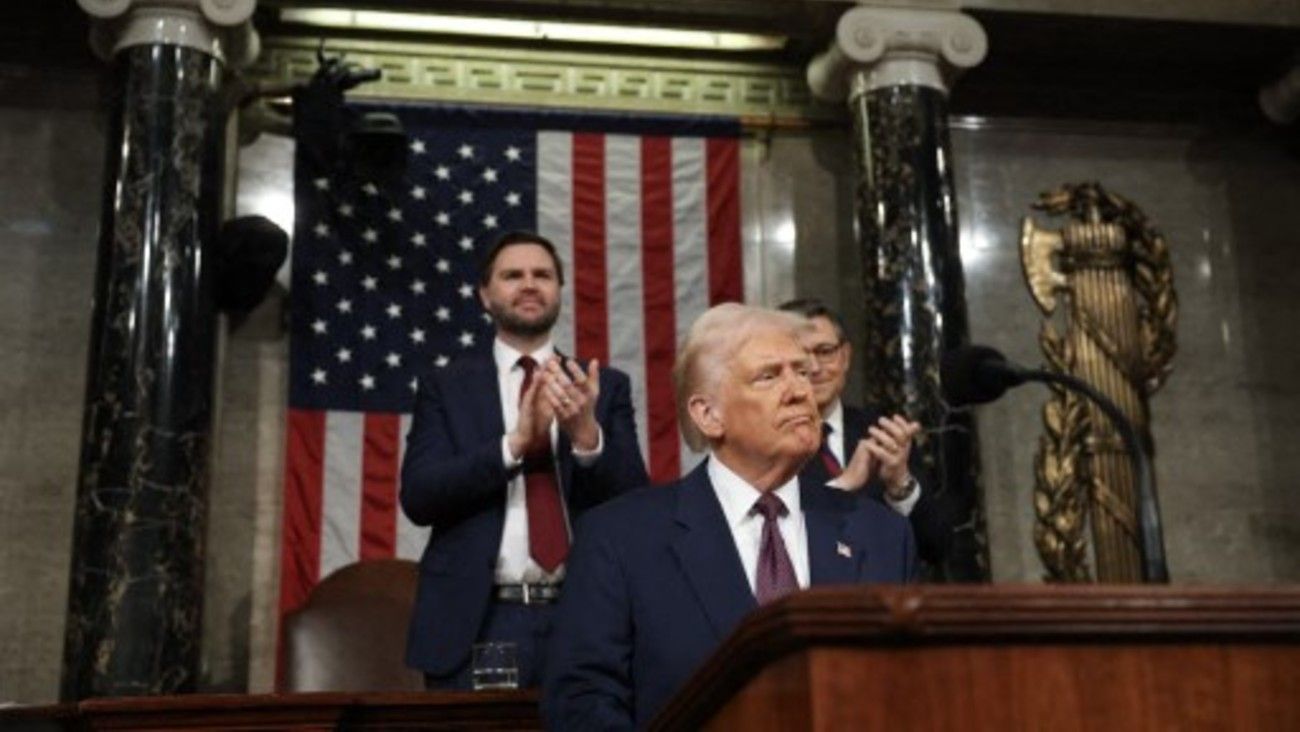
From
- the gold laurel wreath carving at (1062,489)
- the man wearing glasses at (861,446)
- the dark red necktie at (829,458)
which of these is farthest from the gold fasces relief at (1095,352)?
the dark red necktie at (829,458)

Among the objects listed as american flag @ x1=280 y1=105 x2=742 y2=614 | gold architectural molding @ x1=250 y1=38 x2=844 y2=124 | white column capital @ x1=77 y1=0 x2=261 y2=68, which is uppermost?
gold architectural molding @ x1=250 y1=38 x2=844 y2=124

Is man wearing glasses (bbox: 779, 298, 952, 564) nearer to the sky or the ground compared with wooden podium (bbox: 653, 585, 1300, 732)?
nearer to the sky

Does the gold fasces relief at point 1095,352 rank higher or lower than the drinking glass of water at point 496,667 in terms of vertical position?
higher

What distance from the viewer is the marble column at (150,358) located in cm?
648

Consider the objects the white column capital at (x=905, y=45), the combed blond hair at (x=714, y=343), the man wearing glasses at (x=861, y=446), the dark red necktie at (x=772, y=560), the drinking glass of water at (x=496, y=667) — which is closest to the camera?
the dark red necktie at (x=772, y=560)

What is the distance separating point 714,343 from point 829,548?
440mm

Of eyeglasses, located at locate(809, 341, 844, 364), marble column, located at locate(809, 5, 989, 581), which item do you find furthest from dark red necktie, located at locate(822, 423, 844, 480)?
marble column, located at locate(809, 5, 989, 581)

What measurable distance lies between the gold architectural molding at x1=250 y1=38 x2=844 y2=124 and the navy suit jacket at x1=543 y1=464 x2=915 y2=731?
5.47 m

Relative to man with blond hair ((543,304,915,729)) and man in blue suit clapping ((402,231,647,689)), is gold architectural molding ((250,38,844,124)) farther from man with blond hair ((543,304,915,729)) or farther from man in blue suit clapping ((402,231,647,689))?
man with blond hair ((543,304,915,729))

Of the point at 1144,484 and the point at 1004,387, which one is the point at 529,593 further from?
the point at 1144,484

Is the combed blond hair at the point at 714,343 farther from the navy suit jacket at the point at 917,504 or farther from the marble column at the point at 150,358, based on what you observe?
the marble column at the point at 150,358

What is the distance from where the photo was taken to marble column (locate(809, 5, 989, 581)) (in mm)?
7348

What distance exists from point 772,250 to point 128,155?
2.96m

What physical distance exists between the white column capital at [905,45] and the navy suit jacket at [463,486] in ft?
11.6
